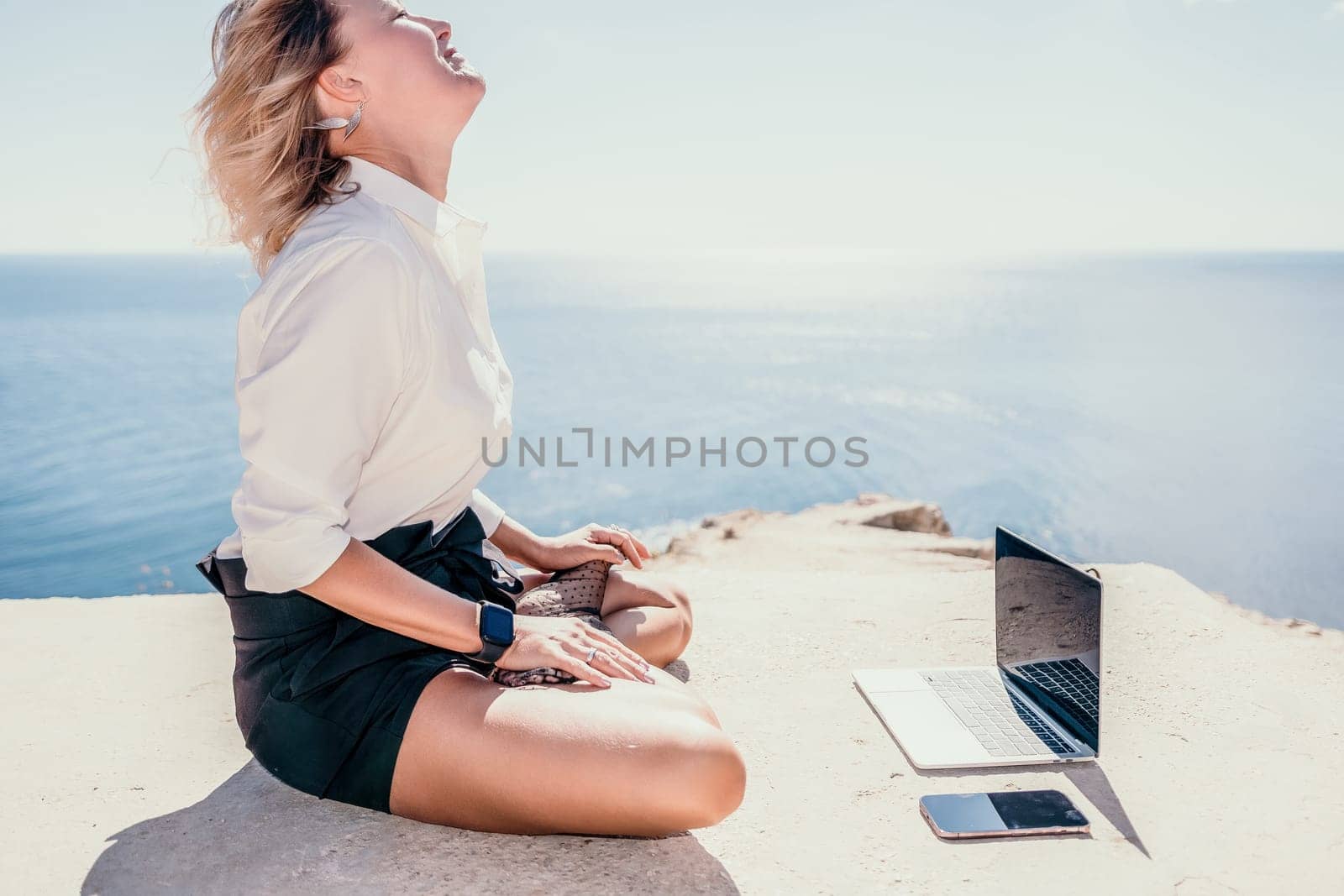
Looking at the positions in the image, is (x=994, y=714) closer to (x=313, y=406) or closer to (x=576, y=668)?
(x=576, y=668)

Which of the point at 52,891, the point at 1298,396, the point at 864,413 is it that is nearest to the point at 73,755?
Result: the point at 52,891

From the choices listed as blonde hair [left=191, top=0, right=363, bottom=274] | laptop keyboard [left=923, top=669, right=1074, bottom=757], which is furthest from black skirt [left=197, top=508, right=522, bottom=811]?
laptop keyboard [left=923, top=669, right=1074, bottom=757]

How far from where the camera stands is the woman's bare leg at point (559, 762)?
1.79m

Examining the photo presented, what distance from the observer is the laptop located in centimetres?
236

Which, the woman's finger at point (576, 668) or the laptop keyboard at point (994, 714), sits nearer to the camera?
the woman's finger at point (576, 668)

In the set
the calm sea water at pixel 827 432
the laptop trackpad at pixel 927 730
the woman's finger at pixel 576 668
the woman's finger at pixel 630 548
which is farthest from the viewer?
the calm sea water at pixel 827 432

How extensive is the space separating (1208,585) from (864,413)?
18.9 metres

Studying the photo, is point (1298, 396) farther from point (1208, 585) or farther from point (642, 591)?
point (642, 591)

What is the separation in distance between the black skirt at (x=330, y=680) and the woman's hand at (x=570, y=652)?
121 millimetres

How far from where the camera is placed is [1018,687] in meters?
2.74

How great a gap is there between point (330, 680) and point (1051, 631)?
5.87 feet

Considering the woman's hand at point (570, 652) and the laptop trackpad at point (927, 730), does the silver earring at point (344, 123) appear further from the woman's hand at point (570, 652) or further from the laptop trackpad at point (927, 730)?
the laptop trackpad at point (927, 730)

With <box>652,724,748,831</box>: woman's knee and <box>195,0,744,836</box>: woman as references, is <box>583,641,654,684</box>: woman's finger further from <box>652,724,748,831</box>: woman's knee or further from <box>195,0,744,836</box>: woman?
<box>652,724,748,831</box>: woman's knee

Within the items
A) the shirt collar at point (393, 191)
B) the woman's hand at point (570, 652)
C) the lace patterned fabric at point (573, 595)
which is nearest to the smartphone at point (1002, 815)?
the woman's hand at point (570, 652)
